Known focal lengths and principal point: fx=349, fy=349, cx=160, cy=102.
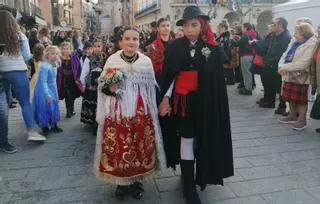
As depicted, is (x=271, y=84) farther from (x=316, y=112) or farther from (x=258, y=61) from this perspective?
(x=316, y=112)

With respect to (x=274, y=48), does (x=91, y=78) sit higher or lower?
lower

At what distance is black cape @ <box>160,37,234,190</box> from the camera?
3.11 metres

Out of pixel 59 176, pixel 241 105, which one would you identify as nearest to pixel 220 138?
pixel 59 176

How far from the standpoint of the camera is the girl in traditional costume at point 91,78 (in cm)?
537

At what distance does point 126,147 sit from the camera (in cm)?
315

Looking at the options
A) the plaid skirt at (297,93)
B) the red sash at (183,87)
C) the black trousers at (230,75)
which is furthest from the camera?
the black trousers at (230,75)

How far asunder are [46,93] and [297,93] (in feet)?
13.0

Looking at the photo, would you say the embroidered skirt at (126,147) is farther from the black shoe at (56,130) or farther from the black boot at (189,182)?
the black shoe at (56,130)

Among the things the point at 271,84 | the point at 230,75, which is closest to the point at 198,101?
the point at 271,84

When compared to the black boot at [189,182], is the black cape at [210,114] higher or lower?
higher

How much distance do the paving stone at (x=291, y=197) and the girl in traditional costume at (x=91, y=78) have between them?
3.10 meters

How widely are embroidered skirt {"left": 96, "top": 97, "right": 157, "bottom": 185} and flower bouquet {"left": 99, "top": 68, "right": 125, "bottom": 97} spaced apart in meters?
0.23

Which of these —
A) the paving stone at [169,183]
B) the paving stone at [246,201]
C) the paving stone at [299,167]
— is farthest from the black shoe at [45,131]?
the paving stone at [299,167]

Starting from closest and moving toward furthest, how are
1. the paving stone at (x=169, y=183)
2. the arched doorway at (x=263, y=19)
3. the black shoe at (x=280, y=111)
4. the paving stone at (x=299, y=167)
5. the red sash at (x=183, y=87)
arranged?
the red sash at (x=183, y=87) < the paving stone at (x=169, y=183) < the paving stone at (x=299, y=167) < the black shoe at (x=280, y=111) < the arched doorway at (x=263, y=19)
